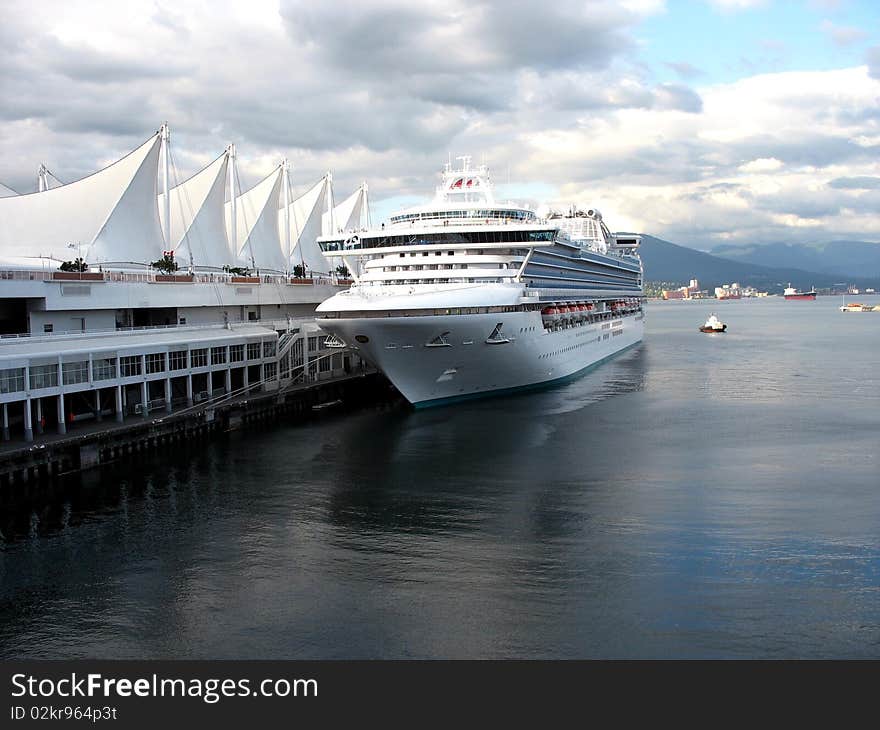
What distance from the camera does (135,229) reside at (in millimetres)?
42750

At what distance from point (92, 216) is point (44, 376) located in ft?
59.2

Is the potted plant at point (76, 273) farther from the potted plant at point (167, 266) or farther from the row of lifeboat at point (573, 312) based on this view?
the row of lifeboat at point (573, 312)

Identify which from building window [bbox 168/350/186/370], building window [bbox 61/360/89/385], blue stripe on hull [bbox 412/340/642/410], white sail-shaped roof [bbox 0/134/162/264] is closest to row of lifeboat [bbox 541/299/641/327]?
blue stripe on hull [bbox 412/340/642/410]

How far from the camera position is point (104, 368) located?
2920 cm

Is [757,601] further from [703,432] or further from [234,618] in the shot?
[703,432]

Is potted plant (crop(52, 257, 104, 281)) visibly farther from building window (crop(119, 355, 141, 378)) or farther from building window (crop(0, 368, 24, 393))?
building window (crop(0, 368, 24, 393))

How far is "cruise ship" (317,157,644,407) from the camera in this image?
3341 cm

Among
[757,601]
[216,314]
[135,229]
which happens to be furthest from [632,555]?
[135,229]

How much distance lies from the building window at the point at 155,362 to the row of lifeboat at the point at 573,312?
18.5 meters

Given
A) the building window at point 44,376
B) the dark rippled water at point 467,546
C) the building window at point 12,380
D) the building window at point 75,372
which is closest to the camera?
the dark rippled water at point 467,546

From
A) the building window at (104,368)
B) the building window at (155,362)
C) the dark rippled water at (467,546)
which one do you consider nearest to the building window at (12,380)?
the building window at (104,368)

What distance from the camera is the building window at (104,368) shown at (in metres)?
28.8

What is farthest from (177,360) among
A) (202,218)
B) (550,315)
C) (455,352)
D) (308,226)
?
(308,226)

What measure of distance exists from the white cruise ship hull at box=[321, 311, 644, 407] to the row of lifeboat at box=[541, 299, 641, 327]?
2.81 ft
